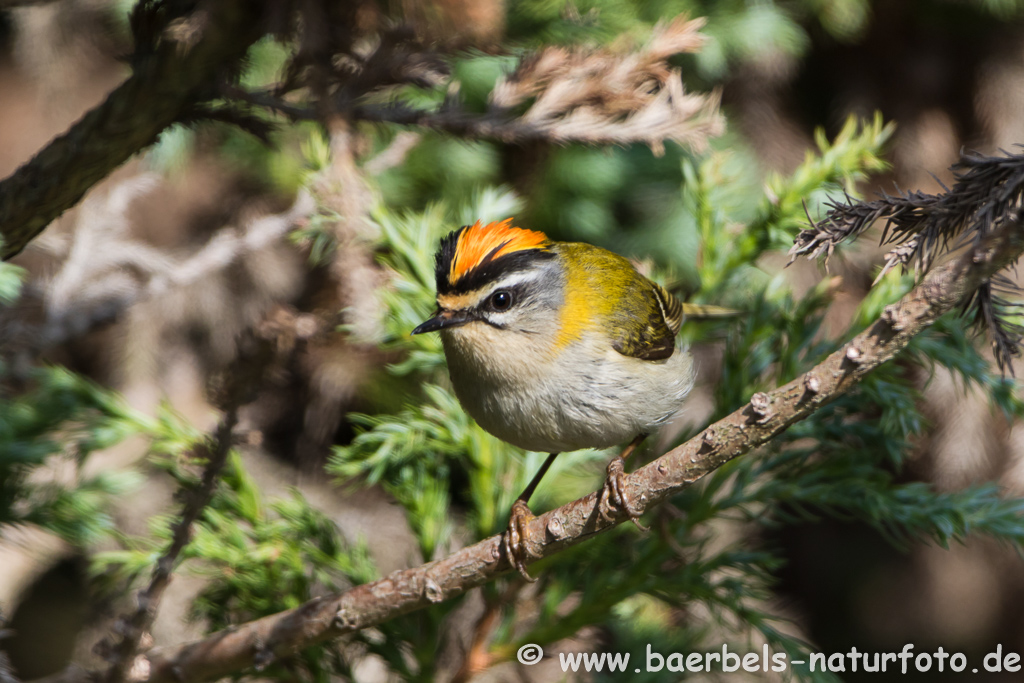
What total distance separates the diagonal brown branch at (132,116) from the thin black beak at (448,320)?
2.26ft

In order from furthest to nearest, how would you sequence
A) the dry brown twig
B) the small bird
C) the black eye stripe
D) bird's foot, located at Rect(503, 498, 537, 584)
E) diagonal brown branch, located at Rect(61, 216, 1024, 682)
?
the dry brown twig, the black eye stripe, the small bird, bird's foot, located at Rect(503, 498, 537, 584), diagonal brown branch, located at Rect(61, 216, 1024, 682)

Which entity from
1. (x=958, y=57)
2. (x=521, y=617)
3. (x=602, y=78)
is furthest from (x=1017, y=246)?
(x=958, y=57)

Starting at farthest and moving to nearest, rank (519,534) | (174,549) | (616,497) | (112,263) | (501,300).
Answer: (112,263) → (501,300) → (519,534) → (616,497) → (174,549)

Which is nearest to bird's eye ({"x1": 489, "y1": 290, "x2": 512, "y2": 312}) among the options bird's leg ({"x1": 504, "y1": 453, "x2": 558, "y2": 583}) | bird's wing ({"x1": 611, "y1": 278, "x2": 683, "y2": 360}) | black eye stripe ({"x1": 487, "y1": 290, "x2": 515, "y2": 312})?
black eye stripe ({"x1": 487, "y1": 290, "x2": 515, "y2": 312})

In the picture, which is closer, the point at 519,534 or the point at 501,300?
the point at 519,534

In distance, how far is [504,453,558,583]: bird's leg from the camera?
1.59 m

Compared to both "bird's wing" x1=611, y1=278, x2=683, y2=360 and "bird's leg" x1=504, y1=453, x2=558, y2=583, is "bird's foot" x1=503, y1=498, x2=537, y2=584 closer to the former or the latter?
"bird's leg" x1=504, y1=453, x2=558, y2=583

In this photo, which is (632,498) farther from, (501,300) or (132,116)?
(132,116)

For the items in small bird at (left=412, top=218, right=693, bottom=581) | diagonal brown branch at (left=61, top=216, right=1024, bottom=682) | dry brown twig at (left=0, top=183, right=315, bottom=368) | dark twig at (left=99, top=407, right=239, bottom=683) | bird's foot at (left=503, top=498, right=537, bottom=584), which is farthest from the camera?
Answer: dry brown twig at (left=0, top=183, right=315, bottom=368)

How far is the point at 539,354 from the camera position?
6.07 feet

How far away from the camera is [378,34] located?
6.26 feet

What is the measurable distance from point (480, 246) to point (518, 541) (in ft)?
2.23

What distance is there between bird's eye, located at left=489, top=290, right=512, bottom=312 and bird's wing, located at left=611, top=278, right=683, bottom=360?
0.28 metres

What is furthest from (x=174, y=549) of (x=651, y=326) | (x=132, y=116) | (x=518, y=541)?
(x=651, y=326)
